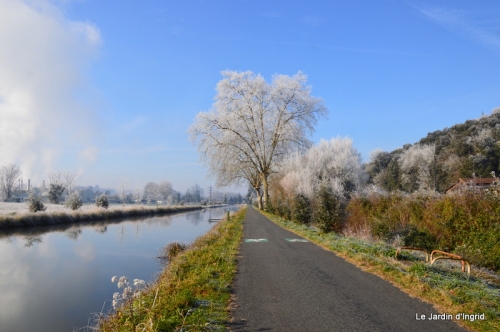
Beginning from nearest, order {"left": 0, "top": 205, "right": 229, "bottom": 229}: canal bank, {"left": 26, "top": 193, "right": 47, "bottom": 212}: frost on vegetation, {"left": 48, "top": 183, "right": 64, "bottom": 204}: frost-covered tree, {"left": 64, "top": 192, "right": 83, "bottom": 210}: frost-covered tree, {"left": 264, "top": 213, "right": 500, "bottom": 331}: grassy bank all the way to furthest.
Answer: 1. {"left": 264, "top": 213, "right": 500, "bottom": 331}: grassy bank
2. {"left": 0, "top": 205, "right": 229, "bottom": 229}: canal bank
3. {"left": 26, "top": 193, "right": 47, "bottom": 212}: frost on vegetation
4. {"left": 64, "top": 192, "right": 83, "bottom": 210}: frost-covered tree
5. {"left": 48, "top": 183, "right": 64, "bottom": 204}: frost-covered tree

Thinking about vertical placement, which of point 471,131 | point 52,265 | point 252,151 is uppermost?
point 471,131

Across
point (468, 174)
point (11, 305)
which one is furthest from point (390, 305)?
point (468, 174)

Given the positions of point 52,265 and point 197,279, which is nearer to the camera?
point 197,279

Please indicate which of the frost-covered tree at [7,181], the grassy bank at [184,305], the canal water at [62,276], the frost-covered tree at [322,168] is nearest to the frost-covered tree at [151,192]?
the frost-covered tree at [7,181]

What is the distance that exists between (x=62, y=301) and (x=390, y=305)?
293 inches

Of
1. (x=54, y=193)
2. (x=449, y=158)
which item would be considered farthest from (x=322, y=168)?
(x=54, y=193)

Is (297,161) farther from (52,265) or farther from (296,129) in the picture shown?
(52,265)

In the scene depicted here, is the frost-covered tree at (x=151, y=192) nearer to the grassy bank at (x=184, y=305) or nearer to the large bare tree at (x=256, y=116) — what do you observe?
the large bare tree at (x=256, y=116)

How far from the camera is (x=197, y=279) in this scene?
7062 mm

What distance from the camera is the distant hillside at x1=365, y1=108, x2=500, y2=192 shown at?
1565 inches

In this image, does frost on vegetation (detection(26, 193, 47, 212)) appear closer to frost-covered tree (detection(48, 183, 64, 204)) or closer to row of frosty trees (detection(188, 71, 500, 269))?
row of frosty trees (detection(188, 71, 500, 269))

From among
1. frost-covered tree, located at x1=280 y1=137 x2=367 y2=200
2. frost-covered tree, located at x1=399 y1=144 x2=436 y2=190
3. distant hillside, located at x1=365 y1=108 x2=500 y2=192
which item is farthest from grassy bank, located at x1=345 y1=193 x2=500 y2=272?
frost-covered tree, located at x1=399 y1=144 x2=436 y2=190

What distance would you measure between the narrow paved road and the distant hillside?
103ft

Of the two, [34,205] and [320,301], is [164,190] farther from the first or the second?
[320,301]
